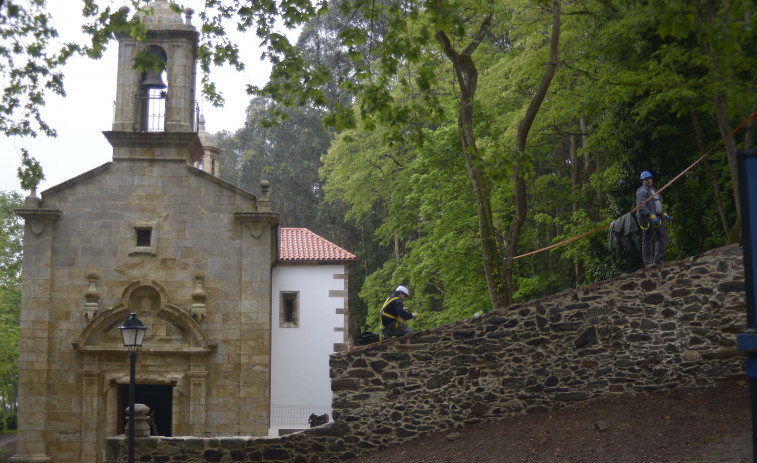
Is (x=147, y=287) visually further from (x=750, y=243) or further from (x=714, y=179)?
(x=750, y=243)

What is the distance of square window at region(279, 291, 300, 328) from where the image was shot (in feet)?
72.9

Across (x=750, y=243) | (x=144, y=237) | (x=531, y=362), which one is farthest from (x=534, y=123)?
(x=750, y=243)

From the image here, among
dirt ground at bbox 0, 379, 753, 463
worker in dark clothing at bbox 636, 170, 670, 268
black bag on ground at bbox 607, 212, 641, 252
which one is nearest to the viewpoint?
dirt ground at bbox 0, 379, 753, 463

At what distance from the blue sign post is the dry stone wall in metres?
5.14

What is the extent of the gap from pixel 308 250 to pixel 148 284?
6.18 metres

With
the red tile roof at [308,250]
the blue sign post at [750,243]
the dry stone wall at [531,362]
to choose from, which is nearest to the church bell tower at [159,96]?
the red tile roof at [308,250]

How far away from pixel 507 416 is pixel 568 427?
125cm

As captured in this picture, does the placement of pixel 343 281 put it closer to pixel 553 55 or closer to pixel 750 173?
pixel 553 55

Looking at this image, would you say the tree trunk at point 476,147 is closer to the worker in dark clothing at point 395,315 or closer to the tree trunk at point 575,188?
the worker in dark clothing at point 395,315

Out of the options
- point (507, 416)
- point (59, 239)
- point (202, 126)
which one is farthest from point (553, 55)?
point (202, 126)

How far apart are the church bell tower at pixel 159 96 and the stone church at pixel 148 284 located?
0.09 feet

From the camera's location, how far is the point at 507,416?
466 inches

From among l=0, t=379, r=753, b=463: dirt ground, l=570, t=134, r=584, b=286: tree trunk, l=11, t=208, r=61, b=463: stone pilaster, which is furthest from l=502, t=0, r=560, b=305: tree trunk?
l=11, t=208, r=61, b=463: stone pilaster

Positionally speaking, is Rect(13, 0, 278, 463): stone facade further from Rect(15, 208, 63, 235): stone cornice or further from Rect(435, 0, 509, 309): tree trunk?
Rect(435, 0, 509, 309): tree trunk
